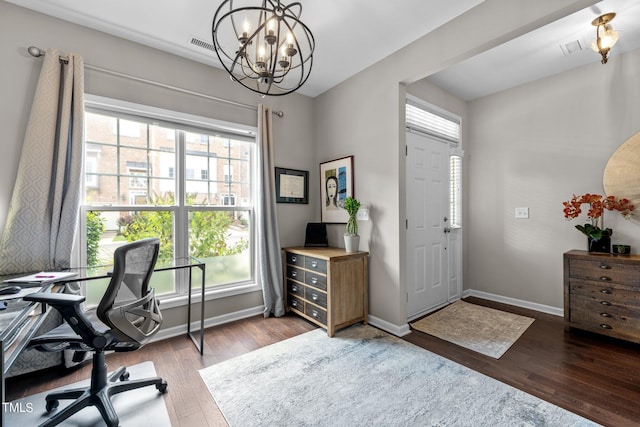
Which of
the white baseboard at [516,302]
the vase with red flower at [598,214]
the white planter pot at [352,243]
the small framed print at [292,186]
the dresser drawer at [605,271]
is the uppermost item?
the small framed print at [292,186]

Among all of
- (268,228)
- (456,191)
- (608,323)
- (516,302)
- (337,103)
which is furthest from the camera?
(456,191)

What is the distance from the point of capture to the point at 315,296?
2.86 metres

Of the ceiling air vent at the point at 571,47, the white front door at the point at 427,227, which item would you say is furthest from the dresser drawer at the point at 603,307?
the ceiling air vent at the point at 571,47

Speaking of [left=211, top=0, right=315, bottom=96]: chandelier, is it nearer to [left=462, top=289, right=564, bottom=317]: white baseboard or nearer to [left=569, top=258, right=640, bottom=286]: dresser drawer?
[left=569, top=258, right=640, bottom=286]: dresser drawer

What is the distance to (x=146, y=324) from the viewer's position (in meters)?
1.70

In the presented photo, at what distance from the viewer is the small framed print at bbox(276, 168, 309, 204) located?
11.0 ft

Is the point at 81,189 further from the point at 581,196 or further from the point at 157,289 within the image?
the point at 581,196

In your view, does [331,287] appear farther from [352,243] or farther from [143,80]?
[143,80]

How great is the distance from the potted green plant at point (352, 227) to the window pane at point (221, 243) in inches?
45.4

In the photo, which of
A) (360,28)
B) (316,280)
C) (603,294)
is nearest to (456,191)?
(603,294)

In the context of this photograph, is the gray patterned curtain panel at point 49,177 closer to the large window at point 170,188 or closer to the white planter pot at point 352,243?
the large window at point 170,188

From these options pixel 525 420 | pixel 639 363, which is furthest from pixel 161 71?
pixel 639 363

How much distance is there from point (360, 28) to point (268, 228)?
82.0 inches

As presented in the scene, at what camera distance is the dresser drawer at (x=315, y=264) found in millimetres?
2729
